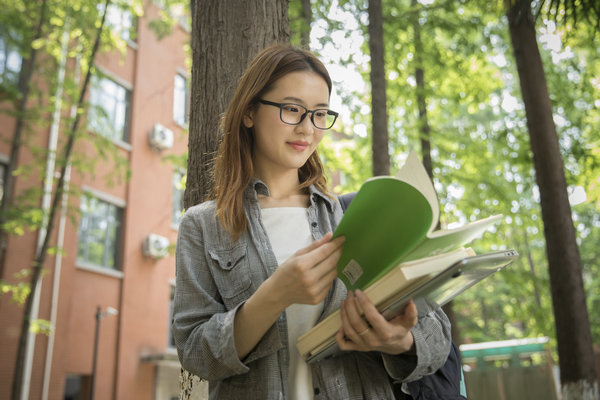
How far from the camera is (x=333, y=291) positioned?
5.66ft

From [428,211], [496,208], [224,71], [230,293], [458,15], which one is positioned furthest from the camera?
[496,208]

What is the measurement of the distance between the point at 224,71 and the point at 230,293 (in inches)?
56.5

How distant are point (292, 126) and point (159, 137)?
1453 cm

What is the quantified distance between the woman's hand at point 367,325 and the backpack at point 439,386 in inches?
10.7

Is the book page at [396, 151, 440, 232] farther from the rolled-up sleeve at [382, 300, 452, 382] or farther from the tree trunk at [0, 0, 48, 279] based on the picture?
the tree trunk at [0, 0, 48, 279]

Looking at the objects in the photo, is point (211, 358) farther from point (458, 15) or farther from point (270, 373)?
point (458, 15)

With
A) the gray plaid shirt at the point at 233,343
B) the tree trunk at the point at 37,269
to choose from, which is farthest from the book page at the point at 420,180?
the tree trunk at the point at 37,269

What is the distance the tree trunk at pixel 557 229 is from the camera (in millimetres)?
5777

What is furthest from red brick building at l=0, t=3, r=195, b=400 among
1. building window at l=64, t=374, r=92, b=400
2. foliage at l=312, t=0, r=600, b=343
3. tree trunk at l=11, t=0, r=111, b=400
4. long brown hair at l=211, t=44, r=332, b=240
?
long brown hair at l=211, t=44, r=332, b=240

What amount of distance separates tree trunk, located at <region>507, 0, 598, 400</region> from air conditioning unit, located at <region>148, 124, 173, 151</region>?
1101cm

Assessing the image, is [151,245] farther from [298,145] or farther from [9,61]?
[298,145]

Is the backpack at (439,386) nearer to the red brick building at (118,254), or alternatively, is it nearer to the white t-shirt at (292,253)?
the white t-shirt at (292,253)

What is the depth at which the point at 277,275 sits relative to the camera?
4.53ft

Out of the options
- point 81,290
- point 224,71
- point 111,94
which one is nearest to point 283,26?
point 224,71
